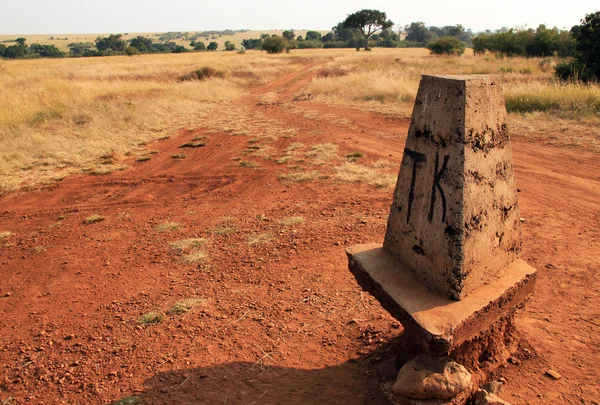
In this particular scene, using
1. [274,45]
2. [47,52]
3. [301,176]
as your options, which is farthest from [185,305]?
[47,52]

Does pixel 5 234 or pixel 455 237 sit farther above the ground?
pixel 455 237

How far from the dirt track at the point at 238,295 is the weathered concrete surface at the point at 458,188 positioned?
32.4 inches

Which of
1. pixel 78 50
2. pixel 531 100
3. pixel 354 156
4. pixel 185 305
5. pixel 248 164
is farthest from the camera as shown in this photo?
pixel 78 50

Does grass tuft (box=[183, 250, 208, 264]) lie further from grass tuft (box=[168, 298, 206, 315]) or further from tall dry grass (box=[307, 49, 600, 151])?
tall dry grass (box=[307, 49, 600, 151])

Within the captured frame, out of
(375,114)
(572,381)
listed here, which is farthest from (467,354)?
(375,114)

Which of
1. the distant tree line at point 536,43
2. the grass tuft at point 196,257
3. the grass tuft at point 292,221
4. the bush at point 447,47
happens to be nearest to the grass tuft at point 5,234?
the grass tuft at point 196,257

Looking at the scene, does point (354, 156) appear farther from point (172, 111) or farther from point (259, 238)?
point (172, 111)

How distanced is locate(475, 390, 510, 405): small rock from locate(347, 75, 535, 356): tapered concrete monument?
1.03 feet

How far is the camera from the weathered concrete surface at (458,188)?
2219 mm

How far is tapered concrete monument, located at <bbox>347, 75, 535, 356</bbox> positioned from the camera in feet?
7.24

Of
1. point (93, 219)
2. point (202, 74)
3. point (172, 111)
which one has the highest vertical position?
point (202, 74)

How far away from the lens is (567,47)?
74.9ft

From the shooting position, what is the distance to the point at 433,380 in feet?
7.14

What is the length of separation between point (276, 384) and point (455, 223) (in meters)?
1.60
